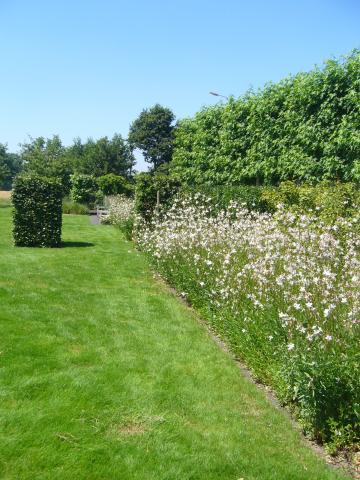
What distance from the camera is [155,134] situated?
58.1 m

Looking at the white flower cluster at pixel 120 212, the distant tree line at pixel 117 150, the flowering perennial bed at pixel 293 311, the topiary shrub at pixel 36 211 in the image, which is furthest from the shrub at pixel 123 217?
the distant tree line at pixel 117 150

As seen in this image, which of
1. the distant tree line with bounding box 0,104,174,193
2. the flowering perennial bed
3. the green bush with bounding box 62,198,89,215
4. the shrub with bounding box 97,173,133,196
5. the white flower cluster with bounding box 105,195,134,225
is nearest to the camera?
the flowering perennial bed

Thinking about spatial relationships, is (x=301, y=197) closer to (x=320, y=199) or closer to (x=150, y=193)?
(x=320, y=199)

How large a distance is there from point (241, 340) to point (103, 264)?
623 cm

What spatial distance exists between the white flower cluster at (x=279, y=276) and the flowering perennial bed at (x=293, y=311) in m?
0.01

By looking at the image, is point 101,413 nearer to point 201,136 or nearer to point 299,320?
point 299,320

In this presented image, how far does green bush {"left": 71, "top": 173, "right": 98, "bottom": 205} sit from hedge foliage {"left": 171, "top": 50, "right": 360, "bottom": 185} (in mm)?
14895

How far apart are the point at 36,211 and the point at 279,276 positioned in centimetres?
953

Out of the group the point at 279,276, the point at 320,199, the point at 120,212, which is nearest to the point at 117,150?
the point at 120,212

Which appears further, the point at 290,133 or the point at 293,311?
the point at 290,133

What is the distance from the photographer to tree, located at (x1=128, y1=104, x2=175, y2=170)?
57.8 m

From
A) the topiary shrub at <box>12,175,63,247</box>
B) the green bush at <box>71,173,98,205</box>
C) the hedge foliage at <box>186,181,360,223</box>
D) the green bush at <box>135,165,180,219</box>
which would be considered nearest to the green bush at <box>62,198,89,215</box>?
the green bush at <box>71,173,98,205</box>

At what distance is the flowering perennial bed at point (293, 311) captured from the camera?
375 centimetres

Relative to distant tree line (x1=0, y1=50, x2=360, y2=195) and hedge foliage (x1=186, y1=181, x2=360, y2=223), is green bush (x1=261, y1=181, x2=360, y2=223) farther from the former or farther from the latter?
distant tree line (x1=0, y1=50, x2=360, y2=195)
